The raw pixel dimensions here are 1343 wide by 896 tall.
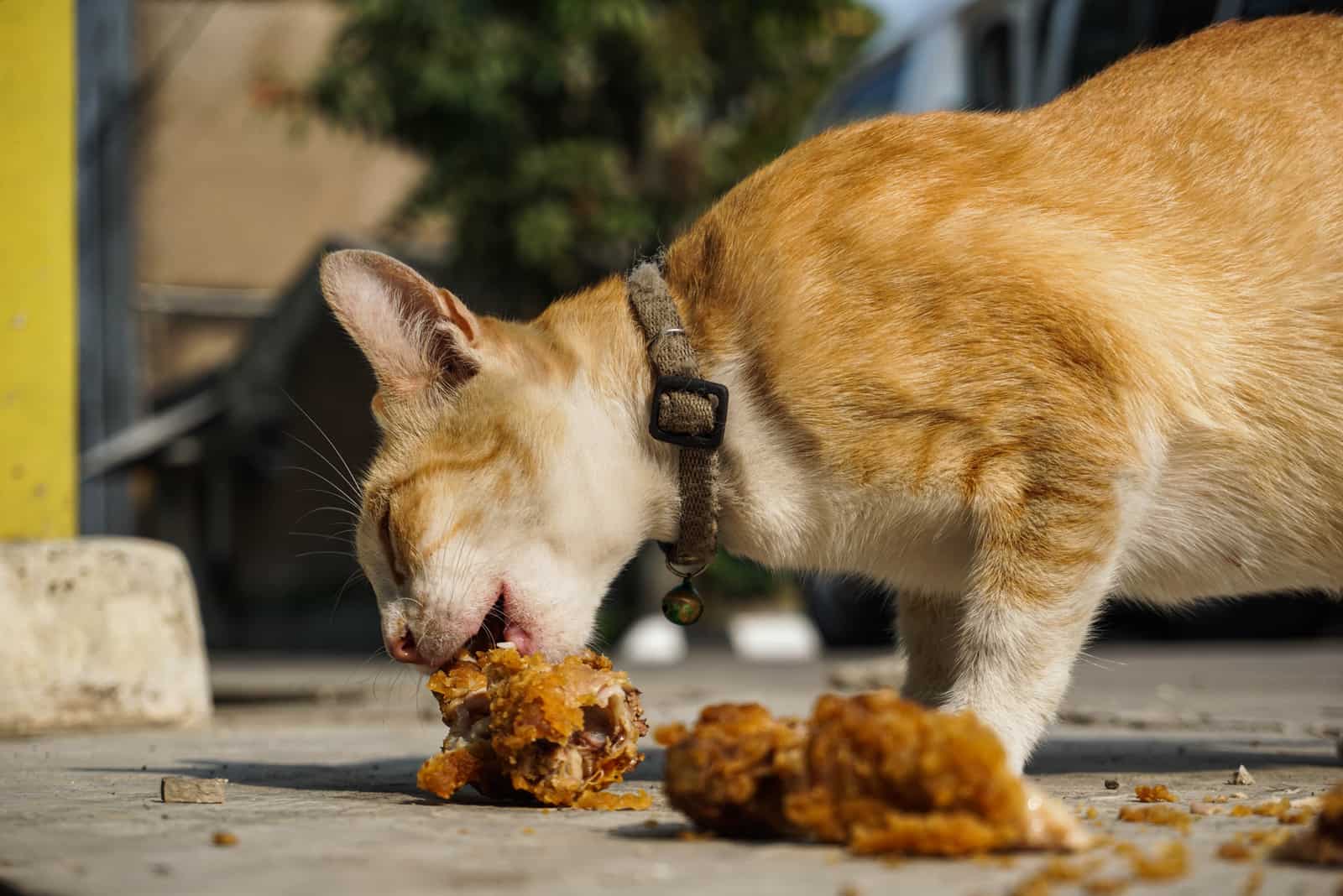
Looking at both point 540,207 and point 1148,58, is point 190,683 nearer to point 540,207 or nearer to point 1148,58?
point 1148,58

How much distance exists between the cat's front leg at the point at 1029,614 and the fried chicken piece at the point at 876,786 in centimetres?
69

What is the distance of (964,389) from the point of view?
9.30 feet

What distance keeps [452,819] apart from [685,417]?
92 centimetres

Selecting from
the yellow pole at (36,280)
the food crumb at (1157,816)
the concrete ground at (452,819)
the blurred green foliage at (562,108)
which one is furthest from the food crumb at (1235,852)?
the blurred green foliage at (562,108)

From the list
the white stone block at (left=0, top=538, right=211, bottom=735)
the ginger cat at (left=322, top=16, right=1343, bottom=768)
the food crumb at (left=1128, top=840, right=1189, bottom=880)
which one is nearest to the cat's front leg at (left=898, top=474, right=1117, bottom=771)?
the ginger cat at (left=322, top=16, right=1343, bottom=768)

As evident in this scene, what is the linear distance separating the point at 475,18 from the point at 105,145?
11.0m

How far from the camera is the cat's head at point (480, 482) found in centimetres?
303

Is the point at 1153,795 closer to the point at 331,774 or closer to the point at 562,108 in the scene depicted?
the point at 331,774

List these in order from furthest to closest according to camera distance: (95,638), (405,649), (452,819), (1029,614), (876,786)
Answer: (95,638) → (405,649) → (1029,614) → (452,819) → (876,786)

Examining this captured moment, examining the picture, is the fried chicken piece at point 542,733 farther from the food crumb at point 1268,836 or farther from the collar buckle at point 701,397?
the food crumb at point 1268,836

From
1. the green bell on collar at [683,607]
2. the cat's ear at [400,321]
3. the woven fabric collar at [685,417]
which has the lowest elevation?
the green bell on collar at [683,607]

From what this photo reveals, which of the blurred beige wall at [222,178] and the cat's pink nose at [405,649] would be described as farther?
the blurred beige wall at [222,178]

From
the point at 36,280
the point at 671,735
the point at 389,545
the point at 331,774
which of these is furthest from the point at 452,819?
the point at 36,280

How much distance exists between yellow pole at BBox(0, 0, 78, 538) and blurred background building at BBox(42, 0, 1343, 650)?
996mm
